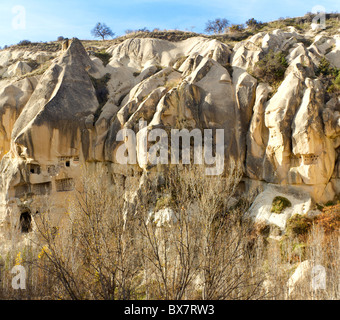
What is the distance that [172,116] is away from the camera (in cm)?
2116

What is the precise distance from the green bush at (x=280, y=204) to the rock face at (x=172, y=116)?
22.7 inches

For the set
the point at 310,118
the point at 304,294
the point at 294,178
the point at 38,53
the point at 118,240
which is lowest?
the point at 304,294

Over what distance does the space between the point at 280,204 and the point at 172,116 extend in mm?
7255

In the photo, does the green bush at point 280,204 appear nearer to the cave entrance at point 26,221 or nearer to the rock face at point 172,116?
the rock face at point 172,116

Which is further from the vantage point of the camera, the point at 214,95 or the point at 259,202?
the point at 214,95

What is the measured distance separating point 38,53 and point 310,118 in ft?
85.6

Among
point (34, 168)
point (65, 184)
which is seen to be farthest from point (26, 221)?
point (65, 184)

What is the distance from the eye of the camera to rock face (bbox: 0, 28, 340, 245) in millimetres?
18812

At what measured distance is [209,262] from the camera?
11180mm

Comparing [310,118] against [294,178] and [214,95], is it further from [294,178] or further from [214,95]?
[214,95]

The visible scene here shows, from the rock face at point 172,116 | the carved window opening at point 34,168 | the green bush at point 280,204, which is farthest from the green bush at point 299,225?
the carved window opening at point 34,168

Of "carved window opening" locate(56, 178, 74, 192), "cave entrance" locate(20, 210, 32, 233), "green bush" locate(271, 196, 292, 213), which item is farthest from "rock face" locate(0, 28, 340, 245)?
"cave entrance" locate(20, 210, 32, 233)

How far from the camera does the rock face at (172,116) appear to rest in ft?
61.7

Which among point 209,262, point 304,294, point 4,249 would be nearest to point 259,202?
point 304,294
